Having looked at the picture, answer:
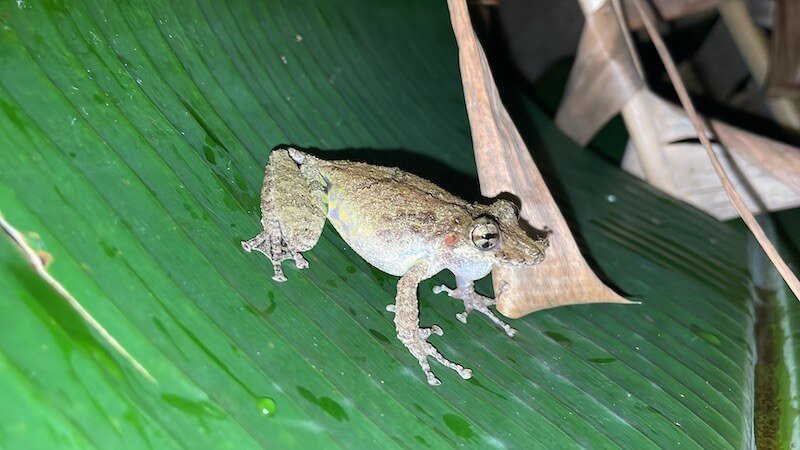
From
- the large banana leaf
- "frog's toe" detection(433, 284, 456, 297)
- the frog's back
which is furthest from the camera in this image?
"frog's toe" detection(433, 284, 456, 297)

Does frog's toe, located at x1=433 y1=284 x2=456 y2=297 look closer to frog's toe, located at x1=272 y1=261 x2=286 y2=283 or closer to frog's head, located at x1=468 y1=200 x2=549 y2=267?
frog's head, located at x1=468 y1=200 x2=549 y2=267

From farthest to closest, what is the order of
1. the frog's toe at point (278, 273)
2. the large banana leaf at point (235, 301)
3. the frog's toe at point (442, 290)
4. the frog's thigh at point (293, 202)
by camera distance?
the frog's toe at point (442, 290), the frog's thigh at point (293, 202), the frog's toe at point (278, 273), the large banana leaf at point (235, 301)

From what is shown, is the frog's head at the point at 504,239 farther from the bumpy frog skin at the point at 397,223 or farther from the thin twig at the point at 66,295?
the thin twig at the point at 66,295

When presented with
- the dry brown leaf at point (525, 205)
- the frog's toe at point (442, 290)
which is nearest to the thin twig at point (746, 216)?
the dry brown leaf at point (525, 205)

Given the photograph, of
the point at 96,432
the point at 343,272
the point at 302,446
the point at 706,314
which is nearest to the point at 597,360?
the point at 706,314

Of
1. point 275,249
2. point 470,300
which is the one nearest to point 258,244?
point 275,249

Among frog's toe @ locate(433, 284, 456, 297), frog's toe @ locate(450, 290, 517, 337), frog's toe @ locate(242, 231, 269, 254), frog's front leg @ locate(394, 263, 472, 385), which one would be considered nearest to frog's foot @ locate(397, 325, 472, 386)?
frog's front leg @ locate(394, 263, 472, 385)

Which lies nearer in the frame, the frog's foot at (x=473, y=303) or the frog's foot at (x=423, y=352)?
the frog's foot at (x=423, y=352)
